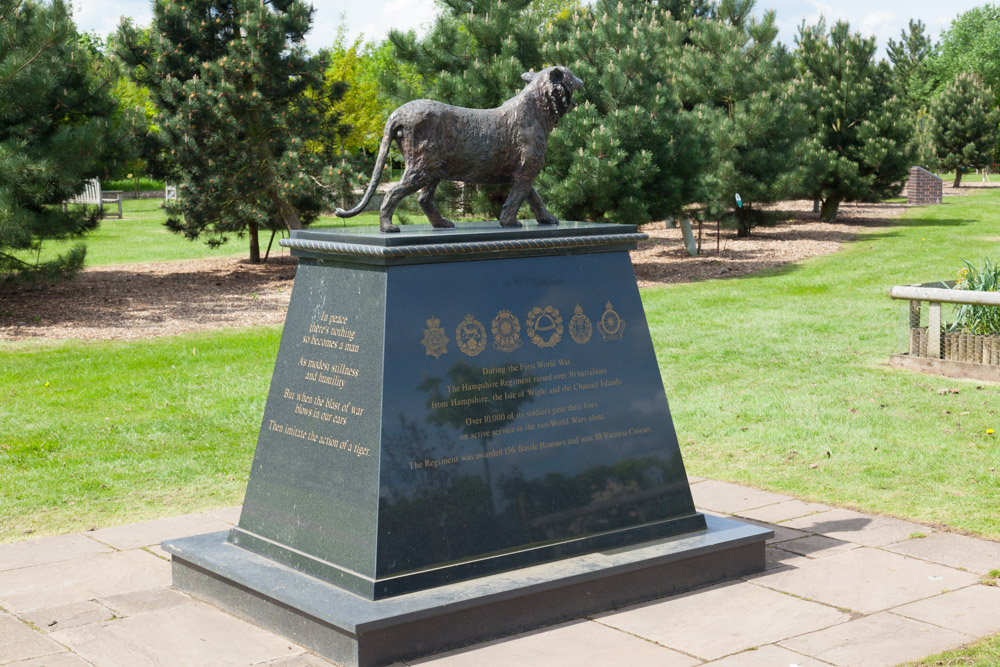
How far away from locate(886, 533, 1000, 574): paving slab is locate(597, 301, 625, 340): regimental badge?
195 cm

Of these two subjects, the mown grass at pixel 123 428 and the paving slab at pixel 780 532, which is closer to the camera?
the paving slab at pixel 780 532

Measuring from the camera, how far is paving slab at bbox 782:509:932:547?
19.8ft

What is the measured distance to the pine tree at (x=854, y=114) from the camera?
27156 millimetres

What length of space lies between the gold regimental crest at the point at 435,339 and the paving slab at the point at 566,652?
132cm

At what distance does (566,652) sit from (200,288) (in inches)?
566

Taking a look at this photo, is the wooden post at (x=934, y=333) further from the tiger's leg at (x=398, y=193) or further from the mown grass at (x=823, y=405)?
the tiger's leg at (x=398, y=193)

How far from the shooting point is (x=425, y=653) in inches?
179

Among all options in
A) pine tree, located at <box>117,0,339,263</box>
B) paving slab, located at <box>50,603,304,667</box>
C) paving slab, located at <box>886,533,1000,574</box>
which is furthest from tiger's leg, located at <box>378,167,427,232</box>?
pine tree, located at <box>117,0,339,263</box>

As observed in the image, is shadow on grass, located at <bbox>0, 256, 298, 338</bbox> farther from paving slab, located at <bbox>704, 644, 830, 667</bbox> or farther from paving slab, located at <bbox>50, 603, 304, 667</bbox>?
paving slab, located at <bbox>704, 644, 830, 667</bbox>

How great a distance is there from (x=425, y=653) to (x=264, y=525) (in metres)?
1.22

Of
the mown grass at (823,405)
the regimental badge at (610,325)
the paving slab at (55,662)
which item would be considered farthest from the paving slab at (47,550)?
the mown grass at (823,405)

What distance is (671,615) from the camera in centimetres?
499

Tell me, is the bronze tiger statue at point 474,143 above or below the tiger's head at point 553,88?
→ below

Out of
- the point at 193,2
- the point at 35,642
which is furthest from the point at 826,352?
the point at 193,2
